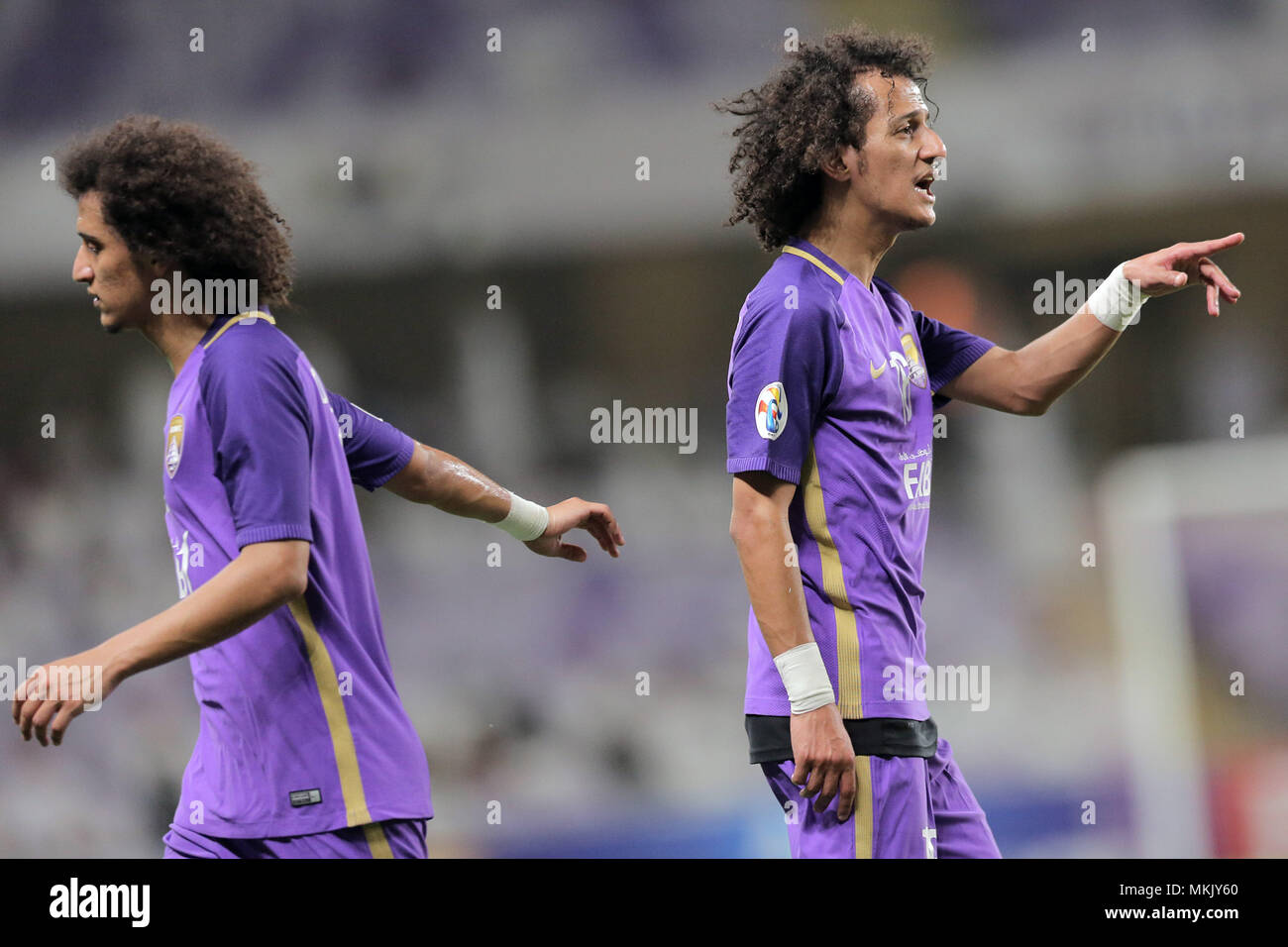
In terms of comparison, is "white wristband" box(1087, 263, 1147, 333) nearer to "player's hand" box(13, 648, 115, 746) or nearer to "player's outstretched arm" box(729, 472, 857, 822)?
"player's outstretched arm" box(729, 472, 857, 822)

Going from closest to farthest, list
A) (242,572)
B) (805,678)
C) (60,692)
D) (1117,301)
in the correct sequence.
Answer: (60,692) → (242,572) → (805,678) → (1117,301)

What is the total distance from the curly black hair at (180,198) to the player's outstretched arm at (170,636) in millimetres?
701

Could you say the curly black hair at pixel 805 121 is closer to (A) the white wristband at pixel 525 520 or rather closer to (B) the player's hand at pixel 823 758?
(A) the white wristband at pixel 525 520

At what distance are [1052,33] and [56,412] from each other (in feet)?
14.4

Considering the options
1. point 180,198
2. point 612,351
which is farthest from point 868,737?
point 612,351

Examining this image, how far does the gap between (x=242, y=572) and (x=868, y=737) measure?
1187 millimetres

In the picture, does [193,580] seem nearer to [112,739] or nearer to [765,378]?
[765,378]

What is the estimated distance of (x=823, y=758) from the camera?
2.60m

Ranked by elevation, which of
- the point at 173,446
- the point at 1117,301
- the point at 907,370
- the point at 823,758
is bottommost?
the point at 823,758

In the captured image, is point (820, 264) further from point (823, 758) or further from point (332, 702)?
point (332, 702)

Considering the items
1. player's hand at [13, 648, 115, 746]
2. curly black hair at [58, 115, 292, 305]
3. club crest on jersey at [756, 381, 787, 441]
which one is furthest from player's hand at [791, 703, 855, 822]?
curly black hair at [58, 115, 292, 305]

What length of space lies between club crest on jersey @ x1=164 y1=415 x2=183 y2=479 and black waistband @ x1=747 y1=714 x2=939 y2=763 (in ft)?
3.90

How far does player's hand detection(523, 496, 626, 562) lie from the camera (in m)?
3.34

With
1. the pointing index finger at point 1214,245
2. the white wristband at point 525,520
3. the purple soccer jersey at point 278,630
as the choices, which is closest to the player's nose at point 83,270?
the purple soccer jersey at point 278,630
